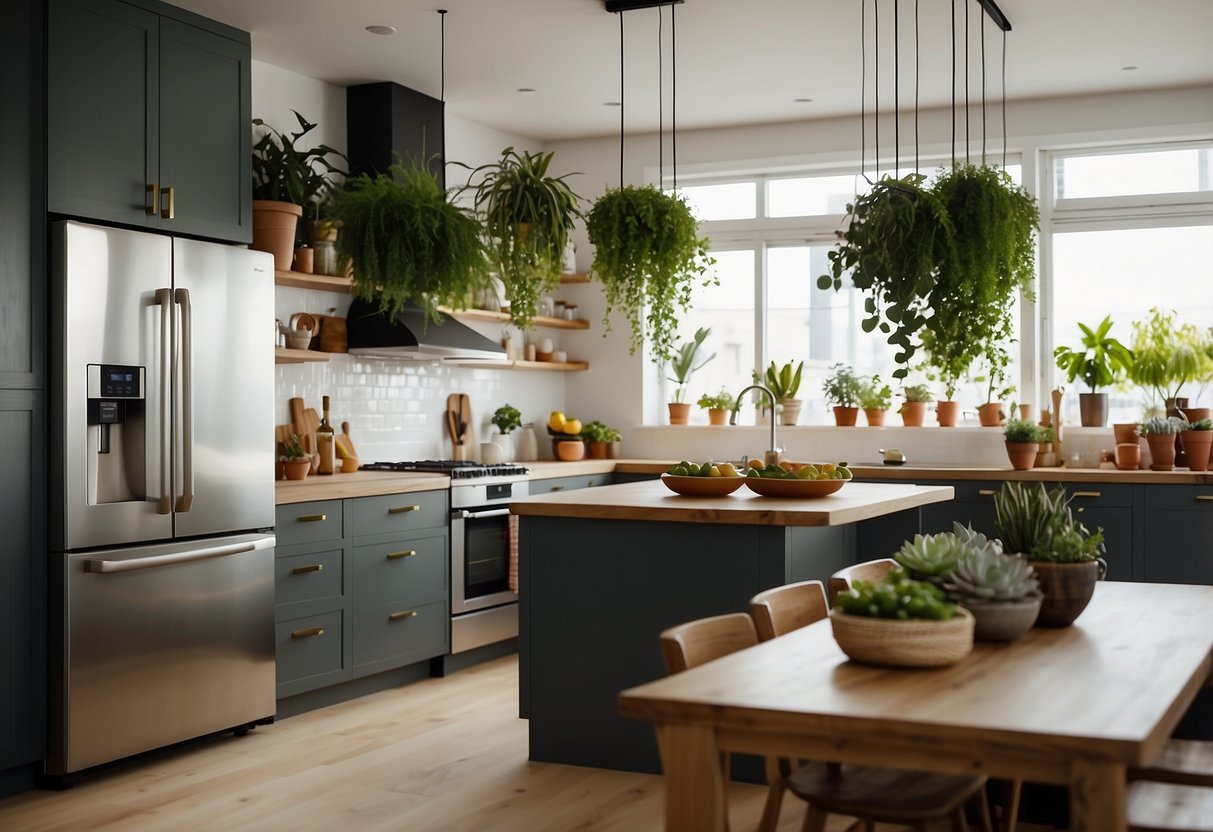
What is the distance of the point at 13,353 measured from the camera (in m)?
4.08

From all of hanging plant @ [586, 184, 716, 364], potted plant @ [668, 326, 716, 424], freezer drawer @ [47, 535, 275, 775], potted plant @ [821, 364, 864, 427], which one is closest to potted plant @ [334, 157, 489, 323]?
hanging plant @ [586, 184, 716, 364]

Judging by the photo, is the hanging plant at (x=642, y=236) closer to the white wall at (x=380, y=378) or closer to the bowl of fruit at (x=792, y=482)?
the bowl of fruit at (x=792, y=482)

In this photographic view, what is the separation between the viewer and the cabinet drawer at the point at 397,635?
5477 mm

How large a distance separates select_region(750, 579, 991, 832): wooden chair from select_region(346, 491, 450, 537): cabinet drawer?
2.87 meters

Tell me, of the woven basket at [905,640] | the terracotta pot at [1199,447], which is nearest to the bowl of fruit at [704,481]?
the woven basket at [905,640]

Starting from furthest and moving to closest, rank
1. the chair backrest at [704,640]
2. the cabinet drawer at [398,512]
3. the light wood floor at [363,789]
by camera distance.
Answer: the cabinet drawer at [398,512]
the light wood floor at [363,789]
the chair backrest at [704,640]

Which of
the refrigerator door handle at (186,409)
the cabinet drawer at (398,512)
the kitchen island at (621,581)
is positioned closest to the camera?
the kitchen island at (621,581)

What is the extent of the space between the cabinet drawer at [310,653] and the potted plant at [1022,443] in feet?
11.2

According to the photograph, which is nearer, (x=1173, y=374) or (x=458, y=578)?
(x=458, y=578)

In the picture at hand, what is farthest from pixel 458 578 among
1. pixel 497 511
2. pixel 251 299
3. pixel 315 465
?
pixel 251 299

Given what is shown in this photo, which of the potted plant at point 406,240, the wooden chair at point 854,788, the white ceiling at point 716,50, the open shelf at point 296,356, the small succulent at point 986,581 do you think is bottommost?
the wooden chair at point 854,788

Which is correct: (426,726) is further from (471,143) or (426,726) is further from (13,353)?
(471,143)

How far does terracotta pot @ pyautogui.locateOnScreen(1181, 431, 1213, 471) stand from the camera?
6.22 metres

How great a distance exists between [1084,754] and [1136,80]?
18.3ft
